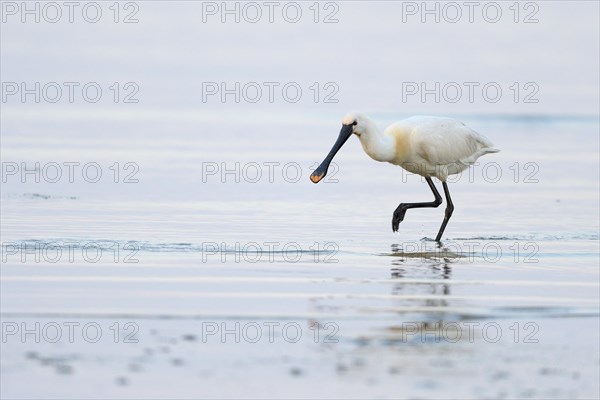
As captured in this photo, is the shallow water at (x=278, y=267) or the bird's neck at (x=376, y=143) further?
the bird's neck at (x=376, y=143)

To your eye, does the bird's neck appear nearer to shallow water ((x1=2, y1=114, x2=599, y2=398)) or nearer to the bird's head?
the bird's head

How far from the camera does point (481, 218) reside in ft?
60.1

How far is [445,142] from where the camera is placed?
57.0 feet

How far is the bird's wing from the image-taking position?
17.2 metres

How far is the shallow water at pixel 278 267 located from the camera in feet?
29.7

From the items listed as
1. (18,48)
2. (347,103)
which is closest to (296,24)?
(18,48)

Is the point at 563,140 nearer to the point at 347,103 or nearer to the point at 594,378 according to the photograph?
the point at 347,103

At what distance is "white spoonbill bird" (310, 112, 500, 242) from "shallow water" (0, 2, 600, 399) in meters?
0.57

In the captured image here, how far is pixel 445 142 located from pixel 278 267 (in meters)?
4.64

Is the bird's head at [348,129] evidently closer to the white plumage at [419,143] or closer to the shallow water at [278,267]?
the white plumage at [419,143]

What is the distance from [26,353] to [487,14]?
6670 cm

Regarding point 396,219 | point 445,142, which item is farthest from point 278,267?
point 445,142

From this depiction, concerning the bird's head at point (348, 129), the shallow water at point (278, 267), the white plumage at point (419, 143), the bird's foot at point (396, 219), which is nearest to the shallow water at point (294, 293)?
the shallow water at point (278, 267)

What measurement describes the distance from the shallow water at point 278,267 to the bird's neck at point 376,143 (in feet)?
2.76
